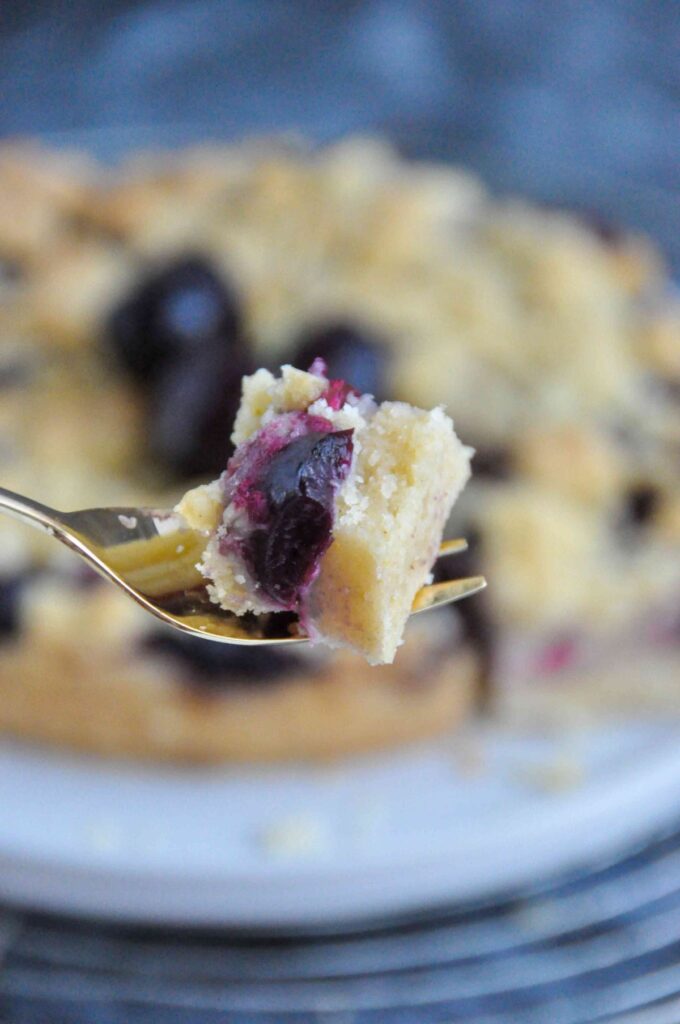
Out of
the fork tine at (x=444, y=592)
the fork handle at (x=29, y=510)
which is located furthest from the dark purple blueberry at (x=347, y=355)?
the fork handle at (x=29, y=510)

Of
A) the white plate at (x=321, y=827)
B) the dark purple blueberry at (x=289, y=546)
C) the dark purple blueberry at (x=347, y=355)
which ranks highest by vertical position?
the dark purple blueberry at (x=347, y=355)

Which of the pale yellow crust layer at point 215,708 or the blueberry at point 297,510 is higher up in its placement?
the pale yellow crust layer at point 215,708

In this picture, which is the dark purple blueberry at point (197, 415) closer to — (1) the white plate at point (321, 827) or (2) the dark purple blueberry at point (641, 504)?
(1) the white plate at point (321, 827)

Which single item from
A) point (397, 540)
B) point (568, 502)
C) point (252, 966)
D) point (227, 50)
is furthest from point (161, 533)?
point (227, 50)

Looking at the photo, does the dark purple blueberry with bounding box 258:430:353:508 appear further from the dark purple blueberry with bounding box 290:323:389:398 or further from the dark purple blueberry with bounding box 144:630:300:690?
the dark purple blueberry with bounding box 290:323:389:398

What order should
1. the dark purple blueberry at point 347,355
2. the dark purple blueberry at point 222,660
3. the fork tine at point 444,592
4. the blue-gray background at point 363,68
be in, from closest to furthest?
1. the fork tine at point 444,592
2. the dark purple blueberry at point 222,660
3. the dark purple blueberry at point 347,355
4. the blue-gray background at point 363,68

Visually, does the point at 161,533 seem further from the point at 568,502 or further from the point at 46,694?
the point at 568,502

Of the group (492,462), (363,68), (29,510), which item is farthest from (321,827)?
(363,68)

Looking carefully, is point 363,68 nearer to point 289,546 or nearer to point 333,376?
point 333,376
